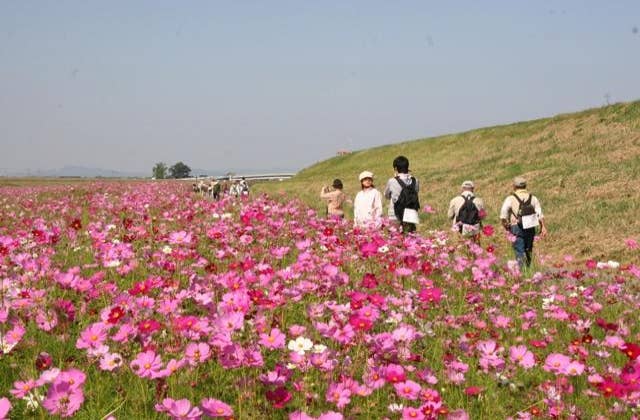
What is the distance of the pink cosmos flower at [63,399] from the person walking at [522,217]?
877 cm

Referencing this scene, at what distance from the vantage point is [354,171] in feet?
172

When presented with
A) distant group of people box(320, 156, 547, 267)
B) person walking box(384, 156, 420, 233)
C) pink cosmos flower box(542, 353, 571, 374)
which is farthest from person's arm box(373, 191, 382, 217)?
pink cosmos flower box(542, 353, 571, 374)

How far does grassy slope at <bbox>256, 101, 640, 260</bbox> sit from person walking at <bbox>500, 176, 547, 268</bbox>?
3.42 m

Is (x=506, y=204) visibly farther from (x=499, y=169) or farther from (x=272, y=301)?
(x=499, y=169)

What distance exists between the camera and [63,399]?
224 cm

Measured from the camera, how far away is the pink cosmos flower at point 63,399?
2.19 metres

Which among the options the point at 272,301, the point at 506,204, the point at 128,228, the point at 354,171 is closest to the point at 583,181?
the point at 506,204

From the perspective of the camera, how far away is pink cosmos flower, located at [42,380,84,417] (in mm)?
2191

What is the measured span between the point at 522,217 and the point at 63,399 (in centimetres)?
895

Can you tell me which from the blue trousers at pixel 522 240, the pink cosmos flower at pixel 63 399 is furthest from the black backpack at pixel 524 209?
the pink cosmos flower at pixel 63 399

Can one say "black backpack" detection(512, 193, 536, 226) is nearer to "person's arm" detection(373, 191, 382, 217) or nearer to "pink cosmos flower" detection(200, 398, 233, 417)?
"person's arm" detection(373, 191, 382, 217)

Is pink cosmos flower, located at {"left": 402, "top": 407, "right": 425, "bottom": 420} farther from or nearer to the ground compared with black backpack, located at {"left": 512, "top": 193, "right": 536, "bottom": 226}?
nearer to the ground

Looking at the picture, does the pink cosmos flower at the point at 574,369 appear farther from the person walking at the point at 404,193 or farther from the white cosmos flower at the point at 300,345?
the person walking at the point at 404,193

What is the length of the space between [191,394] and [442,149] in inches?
1828
